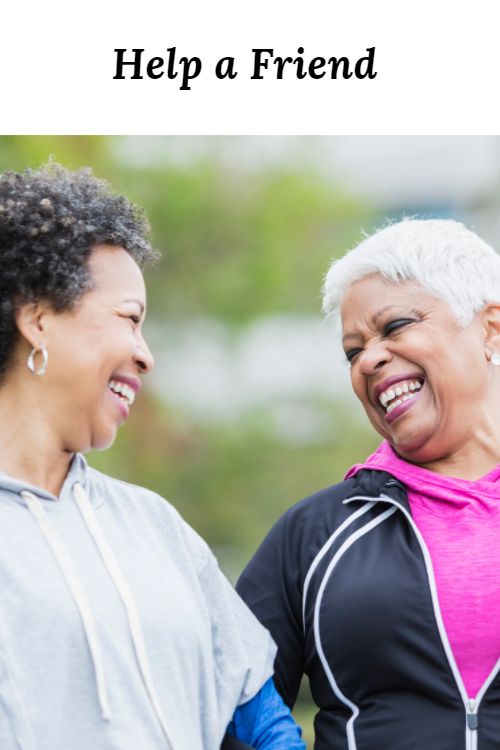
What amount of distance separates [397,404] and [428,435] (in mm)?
101

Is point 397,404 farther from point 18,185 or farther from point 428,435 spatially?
point 18,185

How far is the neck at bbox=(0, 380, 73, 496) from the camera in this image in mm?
2543

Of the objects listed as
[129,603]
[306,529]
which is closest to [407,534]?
[306,529]

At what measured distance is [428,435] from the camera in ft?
9.56

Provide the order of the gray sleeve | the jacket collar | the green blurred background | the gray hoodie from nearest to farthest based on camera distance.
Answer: the gray hoodie
the gray sleeve
the jacket collar
the green blurred background

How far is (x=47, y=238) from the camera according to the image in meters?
2.58

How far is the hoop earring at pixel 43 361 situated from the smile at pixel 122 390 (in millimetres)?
150

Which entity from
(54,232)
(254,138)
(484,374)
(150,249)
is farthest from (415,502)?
(254,138)

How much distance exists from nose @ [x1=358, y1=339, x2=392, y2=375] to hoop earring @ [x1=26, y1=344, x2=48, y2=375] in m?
0.79

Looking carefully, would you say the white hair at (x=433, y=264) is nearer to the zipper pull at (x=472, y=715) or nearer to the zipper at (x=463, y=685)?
the zipper at (x=463, y=685)

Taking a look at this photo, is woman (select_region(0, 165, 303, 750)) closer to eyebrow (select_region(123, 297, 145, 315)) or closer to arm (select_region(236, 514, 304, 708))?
eyebrow (select_region(123, 297, 145, 315))

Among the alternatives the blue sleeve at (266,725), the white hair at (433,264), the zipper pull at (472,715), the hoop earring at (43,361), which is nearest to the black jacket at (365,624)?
the zipper pull at (472,715)

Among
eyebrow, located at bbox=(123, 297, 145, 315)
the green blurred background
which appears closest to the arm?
eyebrow, located at bbox=(123, 297, 145, 315)

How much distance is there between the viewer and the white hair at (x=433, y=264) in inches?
116
